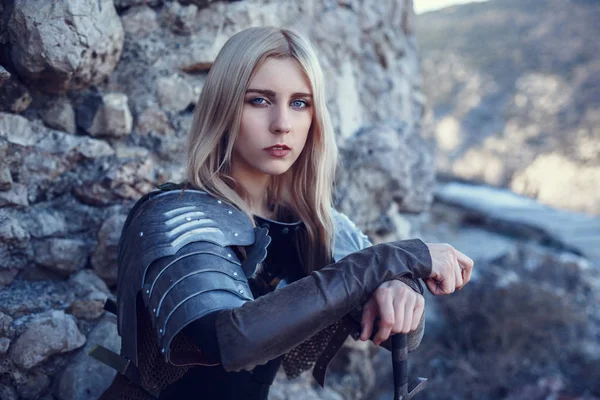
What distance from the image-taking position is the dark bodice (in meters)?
1.65

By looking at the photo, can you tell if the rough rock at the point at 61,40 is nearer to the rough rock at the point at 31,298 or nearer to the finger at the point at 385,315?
the rough rock at the point at 31,298

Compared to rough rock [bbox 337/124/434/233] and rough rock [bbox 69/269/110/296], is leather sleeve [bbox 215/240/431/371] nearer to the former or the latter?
rough rock [bbox 69/269/110/296]

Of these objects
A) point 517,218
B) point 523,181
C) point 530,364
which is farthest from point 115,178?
point 523,181

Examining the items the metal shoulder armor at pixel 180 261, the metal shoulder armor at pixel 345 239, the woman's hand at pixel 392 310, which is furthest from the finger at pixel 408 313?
the metal shoulder armor at pixel 345 239

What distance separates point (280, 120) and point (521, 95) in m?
17.0

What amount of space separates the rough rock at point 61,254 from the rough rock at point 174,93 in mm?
683

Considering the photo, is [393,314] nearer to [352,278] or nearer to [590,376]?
[352,278]

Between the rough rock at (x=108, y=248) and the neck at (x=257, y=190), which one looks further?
A: the rough rock at (x=108, y=248)

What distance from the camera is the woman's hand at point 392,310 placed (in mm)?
1326

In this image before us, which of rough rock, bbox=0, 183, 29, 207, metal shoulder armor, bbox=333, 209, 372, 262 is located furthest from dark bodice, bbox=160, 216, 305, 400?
rough rock, bbox=0, 183, 29, 207

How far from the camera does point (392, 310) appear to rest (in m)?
1.32

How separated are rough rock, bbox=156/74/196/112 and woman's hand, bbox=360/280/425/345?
1.34 m

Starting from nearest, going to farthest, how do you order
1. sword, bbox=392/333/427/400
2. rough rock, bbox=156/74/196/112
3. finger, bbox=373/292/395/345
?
finger, bbox=373/292/395/345 < sword, bbox=392/333/427/400 < rough rock, bbox=156/74/196/112

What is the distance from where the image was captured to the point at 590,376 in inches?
138
